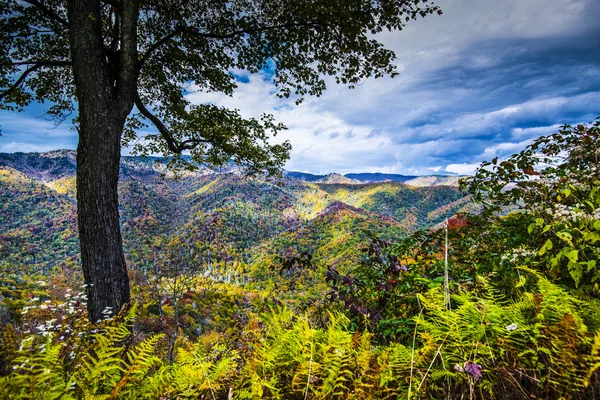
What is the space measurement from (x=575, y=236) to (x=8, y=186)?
15503cm

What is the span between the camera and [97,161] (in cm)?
381

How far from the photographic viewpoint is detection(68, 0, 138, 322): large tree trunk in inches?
144

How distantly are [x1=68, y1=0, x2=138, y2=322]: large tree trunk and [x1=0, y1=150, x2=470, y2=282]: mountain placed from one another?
2195 cm

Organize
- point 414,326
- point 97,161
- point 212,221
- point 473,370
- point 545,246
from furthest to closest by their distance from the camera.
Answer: point 212,221 → point 97,161 → point 414,326 → point 545,246 → point 473,370

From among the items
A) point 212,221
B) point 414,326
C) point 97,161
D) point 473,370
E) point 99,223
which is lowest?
point 212,221

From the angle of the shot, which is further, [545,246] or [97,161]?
[97,161]

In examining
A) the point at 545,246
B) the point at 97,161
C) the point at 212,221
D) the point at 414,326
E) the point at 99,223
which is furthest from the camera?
the point at 212,221

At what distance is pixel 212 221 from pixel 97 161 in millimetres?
115455

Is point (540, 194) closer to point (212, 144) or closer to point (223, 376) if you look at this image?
point (223, 376)

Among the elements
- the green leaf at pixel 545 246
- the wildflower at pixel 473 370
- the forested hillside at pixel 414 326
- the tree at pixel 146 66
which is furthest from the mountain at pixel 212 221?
the wildflower at pixel 473 370

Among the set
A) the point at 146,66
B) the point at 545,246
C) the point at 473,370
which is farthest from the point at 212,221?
the point at 473,370

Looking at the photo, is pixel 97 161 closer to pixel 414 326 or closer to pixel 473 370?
pixel 414 326

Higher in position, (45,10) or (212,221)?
(45,10)

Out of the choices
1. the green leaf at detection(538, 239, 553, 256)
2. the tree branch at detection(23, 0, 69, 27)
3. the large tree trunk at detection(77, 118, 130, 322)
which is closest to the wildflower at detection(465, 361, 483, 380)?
the green leaf at detection(538, 239, 553, 256)
